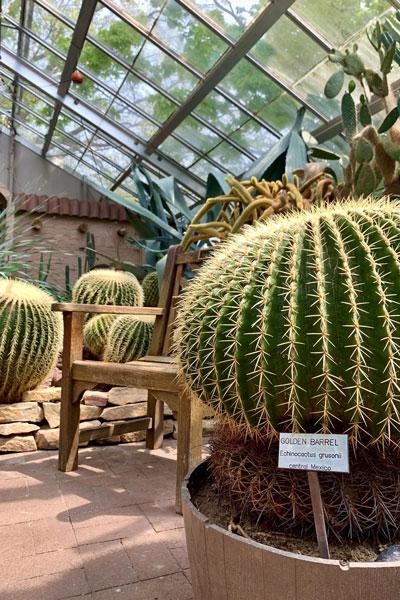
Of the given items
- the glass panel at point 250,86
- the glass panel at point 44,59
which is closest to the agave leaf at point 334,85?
the glass panel at point 250,86

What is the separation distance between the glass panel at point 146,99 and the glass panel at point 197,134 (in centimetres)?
23

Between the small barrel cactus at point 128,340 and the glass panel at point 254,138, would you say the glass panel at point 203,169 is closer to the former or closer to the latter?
the glass panel at point 254,138

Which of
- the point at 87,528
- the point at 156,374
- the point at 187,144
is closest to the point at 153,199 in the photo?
the point at 187,144

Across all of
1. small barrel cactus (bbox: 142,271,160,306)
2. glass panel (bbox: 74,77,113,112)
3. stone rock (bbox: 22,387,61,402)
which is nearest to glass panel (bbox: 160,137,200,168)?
glass panel (bbox: 74,77,113,112)

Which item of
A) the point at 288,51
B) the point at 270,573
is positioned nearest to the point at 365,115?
the point at 270,573

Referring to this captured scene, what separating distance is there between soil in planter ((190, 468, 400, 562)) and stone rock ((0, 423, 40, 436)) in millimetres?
1638

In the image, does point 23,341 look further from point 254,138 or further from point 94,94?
point 94,94

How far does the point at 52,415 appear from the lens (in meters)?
2.42

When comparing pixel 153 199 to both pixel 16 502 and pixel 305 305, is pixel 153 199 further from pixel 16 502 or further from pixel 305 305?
pixel 305 305

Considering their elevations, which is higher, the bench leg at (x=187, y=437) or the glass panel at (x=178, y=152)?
the glass panel at (x=178, y=152)

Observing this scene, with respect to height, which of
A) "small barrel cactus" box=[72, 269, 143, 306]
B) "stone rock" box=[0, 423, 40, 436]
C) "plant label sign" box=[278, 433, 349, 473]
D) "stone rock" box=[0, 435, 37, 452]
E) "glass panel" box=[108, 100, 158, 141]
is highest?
"glass panel" box=[108, 100, 158, 141]

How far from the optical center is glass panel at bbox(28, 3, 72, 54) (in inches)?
214

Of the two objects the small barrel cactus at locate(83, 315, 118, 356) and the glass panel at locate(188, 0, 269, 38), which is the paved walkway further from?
the glass panel at locate(188, 0, 269, 38)

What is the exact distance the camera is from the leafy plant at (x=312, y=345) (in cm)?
75
